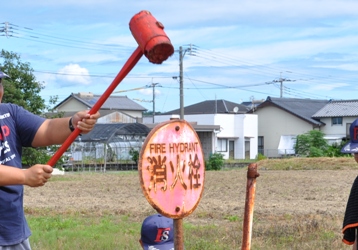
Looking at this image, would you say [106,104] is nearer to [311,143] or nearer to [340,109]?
[340,109]

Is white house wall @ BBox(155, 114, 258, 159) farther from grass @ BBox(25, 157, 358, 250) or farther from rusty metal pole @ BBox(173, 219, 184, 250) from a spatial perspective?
rusty metal pole @ BBox(173, 219, 184, 250)

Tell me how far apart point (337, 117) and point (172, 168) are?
4970cm

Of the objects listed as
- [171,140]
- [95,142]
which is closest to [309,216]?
[171,140]

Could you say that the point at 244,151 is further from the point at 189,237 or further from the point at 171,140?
the point at 171,140

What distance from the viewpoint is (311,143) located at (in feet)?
144

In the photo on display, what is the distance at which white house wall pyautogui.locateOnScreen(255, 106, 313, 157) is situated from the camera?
5231 centimetres

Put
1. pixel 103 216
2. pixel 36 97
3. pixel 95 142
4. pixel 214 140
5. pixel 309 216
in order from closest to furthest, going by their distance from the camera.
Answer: pixel 309 216
pixel 103 216
pixel 36 97
pixel 95 142
pixel 214 140

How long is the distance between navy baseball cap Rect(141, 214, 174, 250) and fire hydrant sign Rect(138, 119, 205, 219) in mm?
754

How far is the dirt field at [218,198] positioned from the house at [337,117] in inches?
1245

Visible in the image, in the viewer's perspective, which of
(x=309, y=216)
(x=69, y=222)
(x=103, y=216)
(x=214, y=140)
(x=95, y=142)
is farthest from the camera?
(x=214, y=140)

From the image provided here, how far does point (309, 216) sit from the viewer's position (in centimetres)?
1041

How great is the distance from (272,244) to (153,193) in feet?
16.1

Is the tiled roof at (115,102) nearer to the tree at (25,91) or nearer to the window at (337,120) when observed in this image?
the window at (337,120)

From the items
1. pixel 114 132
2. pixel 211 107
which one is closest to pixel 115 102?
pixel 211 107
